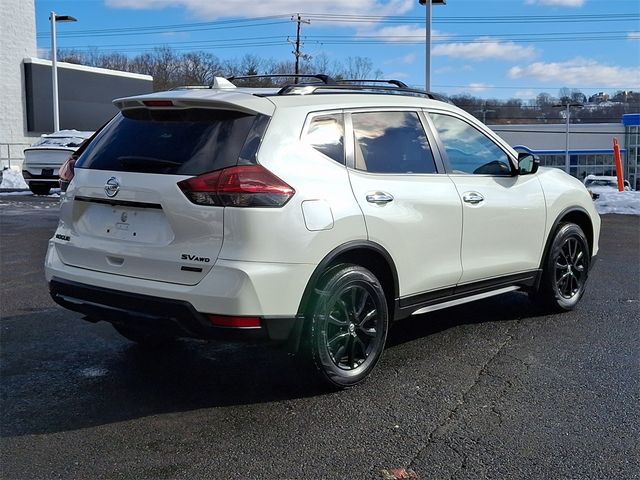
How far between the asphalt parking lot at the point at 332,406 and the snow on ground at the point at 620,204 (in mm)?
9774

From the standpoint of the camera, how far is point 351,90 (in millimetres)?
4688

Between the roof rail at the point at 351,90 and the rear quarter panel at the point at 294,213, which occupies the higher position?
the roof rail at the point at 351,90

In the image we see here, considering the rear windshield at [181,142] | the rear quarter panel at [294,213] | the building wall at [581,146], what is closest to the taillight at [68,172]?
the rear windshield at [181,142]

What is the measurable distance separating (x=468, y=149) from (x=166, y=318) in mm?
2750

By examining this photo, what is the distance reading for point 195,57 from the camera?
216ft

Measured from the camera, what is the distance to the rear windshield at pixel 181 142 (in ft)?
12.4

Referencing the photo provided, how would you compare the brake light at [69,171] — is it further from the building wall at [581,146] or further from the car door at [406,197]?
the building wall at [581,146]

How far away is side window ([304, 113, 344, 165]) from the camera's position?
4.10 metres

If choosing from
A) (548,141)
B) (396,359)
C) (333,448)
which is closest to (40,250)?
(396,359)

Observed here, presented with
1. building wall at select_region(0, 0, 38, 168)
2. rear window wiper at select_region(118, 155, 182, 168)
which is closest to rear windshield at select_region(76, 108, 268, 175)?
rear window wiper at select_region(118, 155, 182, 168)

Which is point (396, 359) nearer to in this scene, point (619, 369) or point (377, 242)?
point (377, 242)

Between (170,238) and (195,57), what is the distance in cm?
6551

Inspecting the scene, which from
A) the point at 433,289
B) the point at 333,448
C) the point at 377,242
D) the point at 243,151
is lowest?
the point at 333,448

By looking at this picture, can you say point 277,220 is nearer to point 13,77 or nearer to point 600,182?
point 13,77
